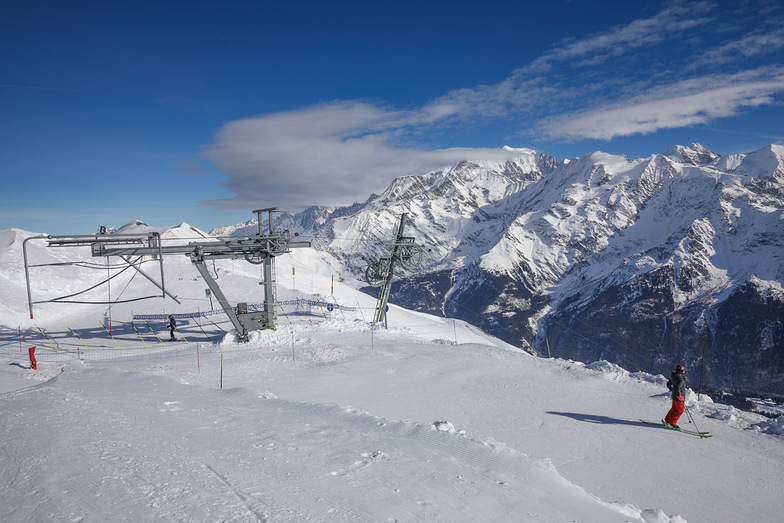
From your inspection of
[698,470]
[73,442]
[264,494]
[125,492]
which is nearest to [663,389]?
[698,470]

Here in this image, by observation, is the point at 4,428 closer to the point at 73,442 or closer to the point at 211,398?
the point at 73,442

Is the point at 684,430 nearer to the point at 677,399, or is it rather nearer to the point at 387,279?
the point at 677,399

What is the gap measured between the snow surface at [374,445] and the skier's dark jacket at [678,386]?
989mm

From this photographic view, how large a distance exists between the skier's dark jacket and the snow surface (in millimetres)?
989

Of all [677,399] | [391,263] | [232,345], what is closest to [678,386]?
[677,399]

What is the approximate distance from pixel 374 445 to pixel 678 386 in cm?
844

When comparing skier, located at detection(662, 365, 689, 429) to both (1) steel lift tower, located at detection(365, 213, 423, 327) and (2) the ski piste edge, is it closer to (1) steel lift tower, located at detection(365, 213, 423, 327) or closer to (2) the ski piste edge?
(2) the ski piste edge

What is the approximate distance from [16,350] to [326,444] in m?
24.5

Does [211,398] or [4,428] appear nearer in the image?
[4,428]

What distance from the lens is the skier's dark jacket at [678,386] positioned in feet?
36.4

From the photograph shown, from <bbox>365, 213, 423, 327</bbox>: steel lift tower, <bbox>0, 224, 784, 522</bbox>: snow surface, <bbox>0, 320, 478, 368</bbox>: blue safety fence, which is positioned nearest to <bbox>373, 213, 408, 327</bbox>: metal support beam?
<bbox>365, 213, 423, 327</bbox>: steel lift tower

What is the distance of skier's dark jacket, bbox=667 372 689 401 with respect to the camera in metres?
11.1

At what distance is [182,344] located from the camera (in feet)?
79.7

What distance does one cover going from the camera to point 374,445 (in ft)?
27.8
